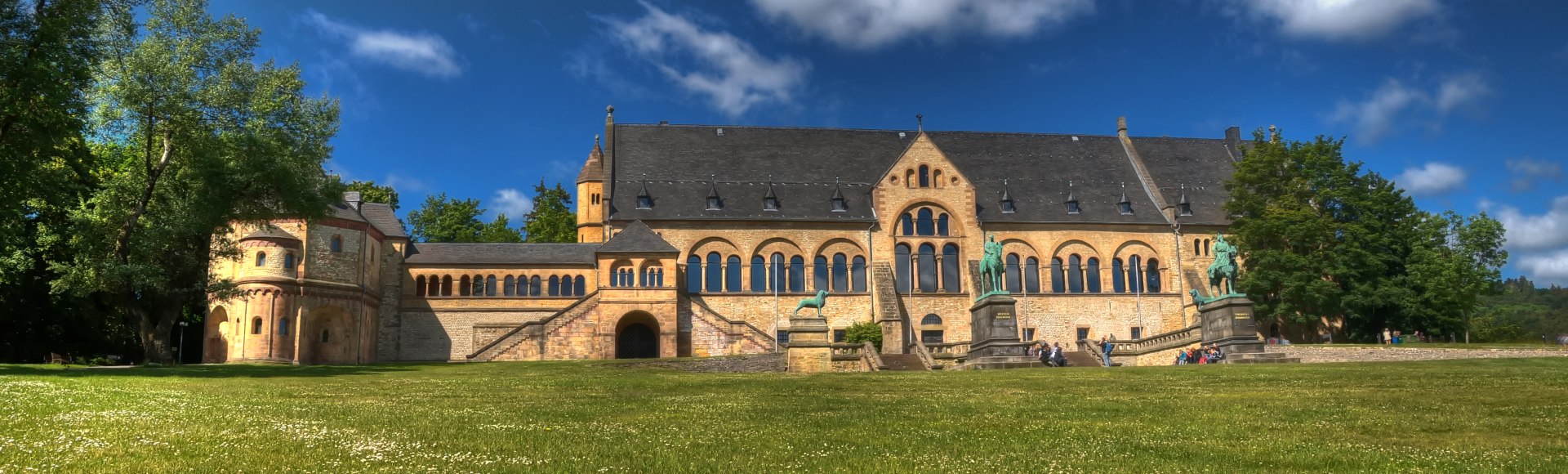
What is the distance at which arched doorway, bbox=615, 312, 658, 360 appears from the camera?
50094 mm

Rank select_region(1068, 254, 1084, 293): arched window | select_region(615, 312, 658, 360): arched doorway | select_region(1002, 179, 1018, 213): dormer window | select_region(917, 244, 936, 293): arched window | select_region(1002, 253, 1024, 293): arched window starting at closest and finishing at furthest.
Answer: select_region(615, 312, 658, 360): arched doorway → select_region(917, 244, 936, 293): arched window → select_region(1002, 253, 1024, 293): arched window → select_region(1068, 254, 1084, 293): arched window → select_region(1002, 179, 1018, 213): dormer window

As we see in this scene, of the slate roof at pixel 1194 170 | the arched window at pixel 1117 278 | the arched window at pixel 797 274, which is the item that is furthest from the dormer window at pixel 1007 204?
the arched window at pixel 797 274


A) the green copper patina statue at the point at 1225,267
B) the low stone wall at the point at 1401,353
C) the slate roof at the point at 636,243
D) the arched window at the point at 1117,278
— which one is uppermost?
the slate roof at the point at 636,243

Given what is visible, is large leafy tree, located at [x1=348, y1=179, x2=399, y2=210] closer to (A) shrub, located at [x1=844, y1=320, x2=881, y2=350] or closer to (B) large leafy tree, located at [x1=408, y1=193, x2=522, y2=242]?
(B) large leafy tree, located at [x1=408, y1=193, x2=522, y2=242]

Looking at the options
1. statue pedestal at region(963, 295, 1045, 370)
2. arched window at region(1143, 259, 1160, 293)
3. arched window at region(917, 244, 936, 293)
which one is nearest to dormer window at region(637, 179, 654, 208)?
arched window at region(917, 244, 936, 293)

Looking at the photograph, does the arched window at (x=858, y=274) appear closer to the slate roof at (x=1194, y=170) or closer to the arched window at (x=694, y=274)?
the arched window at (x=694, y=274)

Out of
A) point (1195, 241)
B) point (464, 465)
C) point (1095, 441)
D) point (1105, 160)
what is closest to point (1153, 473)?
point (1095, 441)

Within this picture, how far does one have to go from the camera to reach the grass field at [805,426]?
912cm

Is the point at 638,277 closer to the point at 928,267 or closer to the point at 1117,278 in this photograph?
the point at 928,267

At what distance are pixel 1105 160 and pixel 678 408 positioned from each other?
52857 millimetres

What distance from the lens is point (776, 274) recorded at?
53.7 m

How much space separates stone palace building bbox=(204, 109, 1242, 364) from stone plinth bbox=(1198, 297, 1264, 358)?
1627 centimetres

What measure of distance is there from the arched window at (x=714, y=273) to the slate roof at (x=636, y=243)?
342cm

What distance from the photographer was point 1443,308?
5056 centimetres
